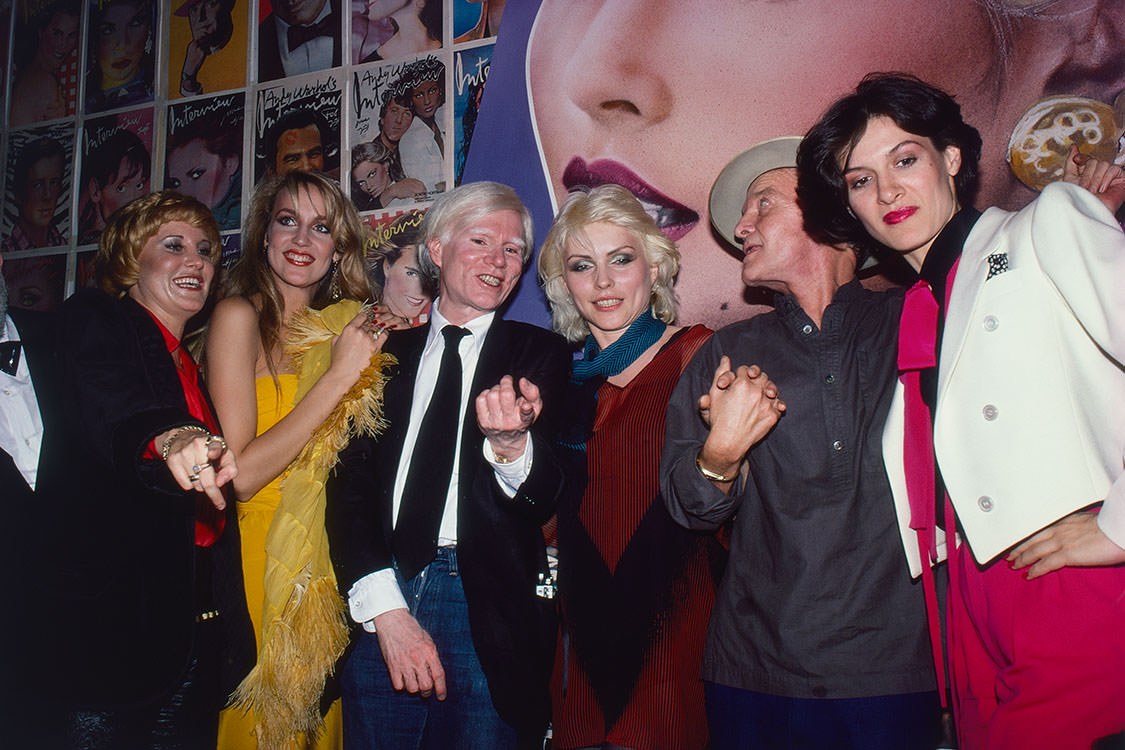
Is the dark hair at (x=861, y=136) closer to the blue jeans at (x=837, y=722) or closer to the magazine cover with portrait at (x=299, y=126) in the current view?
the blue jeans at (x=837, y=722)

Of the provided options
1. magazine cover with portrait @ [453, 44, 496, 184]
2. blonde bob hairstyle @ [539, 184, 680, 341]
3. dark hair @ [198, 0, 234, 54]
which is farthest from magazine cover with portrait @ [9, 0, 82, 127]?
blonde bob hairstyle @ [539, 184, 680, 341]

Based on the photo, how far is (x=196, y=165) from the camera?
4250mm

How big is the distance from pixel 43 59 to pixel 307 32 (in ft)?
6.63

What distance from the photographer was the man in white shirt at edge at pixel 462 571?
6.91 ft

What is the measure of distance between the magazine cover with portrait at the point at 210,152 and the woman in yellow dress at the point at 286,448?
1.48 meters

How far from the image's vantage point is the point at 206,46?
171 inches

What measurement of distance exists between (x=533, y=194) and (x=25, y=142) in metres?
3.47

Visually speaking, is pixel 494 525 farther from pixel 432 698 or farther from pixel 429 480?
pixel 432 698

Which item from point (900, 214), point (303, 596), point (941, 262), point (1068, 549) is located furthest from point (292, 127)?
point (1068, 549)

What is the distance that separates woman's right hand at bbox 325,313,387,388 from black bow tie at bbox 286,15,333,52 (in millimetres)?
2206

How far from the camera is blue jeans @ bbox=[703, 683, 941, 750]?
179cm

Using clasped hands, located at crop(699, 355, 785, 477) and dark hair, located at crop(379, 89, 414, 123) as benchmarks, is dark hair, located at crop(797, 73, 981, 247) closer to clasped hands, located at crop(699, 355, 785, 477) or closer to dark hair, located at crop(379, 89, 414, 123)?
clasped hands, located at crop(699, 355, 785, 477)

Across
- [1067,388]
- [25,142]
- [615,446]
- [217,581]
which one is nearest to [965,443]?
[1067,388]

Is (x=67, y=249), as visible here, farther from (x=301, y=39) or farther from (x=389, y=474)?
(x=389, y=474)
